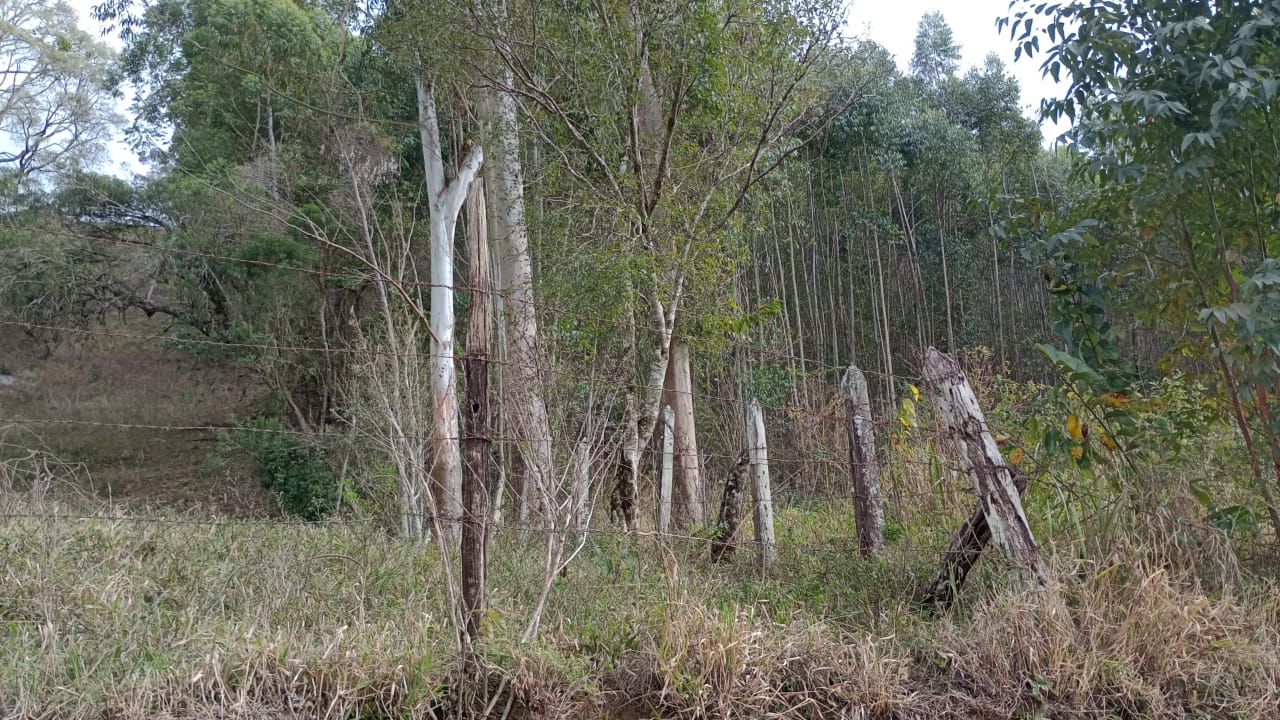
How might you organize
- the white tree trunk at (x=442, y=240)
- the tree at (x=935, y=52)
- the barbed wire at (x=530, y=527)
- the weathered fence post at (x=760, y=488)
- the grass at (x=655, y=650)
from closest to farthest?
the grass at (x=655, y=650) < the barbed wire at (x=530, y=527) < the weathered fence post at (x=760, y=488) < the white tree trunk at (x=442, y=240) < the tree at (x=935, y=52)

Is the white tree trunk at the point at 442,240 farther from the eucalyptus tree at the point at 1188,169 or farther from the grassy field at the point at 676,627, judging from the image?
the eucalyptus tree at the point at 1188,169

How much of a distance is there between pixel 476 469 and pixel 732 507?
2.49 metres

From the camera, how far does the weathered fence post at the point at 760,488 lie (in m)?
5.00

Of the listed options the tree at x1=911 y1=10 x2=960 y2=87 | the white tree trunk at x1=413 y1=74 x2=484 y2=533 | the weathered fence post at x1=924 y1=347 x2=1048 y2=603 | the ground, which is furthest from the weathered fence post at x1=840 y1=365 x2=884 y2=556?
the tree at x1=911 y1=10 x2=960 y2=87

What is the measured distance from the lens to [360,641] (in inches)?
135

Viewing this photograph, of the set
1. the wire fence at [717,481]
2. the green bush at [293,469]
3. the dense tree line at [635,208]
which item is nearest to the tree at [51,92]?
the dense tree line at [635,208]

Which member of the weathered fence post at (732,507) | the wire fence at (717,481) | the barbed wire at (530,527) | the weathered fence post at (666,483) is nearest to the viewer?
the barbed wire at (530,527)

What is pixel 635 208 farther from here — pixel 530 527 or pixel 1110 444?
pixel 1110 444

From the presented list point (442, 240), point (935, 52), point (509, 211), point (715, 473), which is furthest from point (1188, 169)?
point (935, 52)

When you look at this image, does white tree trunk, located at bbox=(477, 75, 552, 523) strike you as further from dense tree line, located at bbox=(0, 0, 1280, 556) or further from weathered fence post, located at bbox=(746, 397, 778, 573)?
weathered fence post, located at bbox=(746, 397, 778, 573)

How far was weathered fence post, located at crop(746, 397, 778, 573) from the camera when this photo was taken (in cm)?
500

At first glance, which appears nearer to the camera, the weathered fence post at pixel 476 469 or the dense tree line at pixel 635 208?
the weathered fence post at pixel 476 469

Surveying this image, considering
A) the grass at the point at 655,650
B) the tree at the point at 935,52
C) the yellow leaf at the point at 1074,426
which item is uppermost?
the tree at the point at 935,52

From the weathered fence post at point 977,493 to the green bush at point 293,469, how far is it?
11.0 m
